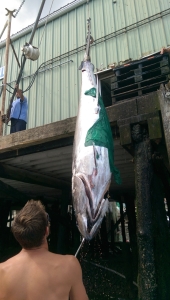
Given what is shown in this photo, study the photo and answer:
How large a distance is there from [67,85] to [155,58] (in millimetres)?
3842

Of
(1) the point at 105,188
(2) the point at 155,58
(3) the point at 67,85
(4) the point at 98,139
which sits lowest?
(1) the point at 105,188

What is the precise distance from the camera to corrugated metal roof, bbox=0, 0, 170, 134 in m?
7.35

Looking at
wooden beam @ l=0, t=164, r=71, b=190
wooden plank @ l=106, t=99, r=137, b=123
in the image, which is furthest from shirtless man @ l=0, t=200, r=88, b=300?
wooden beam @ l=0, t=164, r=71, b=190

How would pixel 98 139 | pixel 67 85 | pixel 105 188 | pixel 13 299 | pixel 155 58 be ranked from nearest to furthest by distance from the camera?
pixel 13 299 < pixel 105 188 < pixel 98 139 < pixel 155 58 < pixel 67 85

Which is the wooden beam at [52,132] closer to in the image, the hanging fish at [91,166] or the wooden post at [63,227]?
the hanging fish at [91,166]

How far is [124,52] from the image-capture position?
7633mm

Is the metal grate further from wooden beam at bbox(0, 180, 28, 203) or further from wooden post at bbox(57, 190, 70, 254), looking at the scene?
wooden post at bbox(57, 190, 70, 254)

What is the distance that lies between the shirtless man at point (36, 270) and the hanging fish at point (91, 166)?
440 mm

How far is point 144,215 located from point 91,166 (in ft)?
3.17

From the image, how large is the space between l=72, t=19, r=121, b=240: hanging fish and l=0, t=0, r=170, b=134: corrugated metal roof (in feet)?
16.9

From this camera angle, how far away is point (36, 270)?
1.51 meters

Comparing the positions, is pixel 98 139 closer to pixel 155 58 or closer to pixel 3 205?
pixel 155 58

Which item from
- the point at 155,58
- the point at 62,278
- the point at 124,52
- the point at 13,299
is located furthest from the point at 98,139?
the point at 124,52

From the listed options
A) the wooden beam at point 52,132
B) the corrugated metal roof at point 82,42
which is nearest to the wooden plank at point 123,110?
the wooden beam at point 52,132
